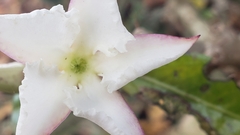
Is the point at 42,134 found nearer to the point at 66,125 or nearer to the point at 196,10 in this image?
the point at 66,125

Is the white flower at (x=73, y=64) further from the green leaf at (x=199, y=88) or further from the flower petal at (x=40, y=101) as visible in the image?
the green leaf at (x=199, y=88)

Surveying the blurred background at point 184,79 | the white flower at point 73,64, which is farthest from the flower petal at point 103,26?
the blurred background at point 184,79

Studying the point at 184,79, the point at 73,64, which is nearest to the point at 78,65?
the point at 73,64

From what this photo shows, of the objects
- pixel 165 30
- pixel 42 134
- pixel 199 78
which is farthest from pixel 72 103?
pixel 165 30

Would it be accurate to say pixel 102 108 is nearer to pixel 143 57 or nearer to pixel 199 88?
pixel 143 57

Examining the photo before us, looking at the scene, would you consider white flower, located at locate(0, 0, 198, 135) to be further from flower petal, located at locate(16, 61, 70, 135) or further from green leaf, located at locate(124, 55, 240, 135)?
green leaf, located at locate(124, 55, 240, 135)

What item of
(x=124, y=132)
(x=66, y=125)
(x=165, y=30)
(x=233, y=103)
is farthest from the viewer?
(x=165, y=30)
